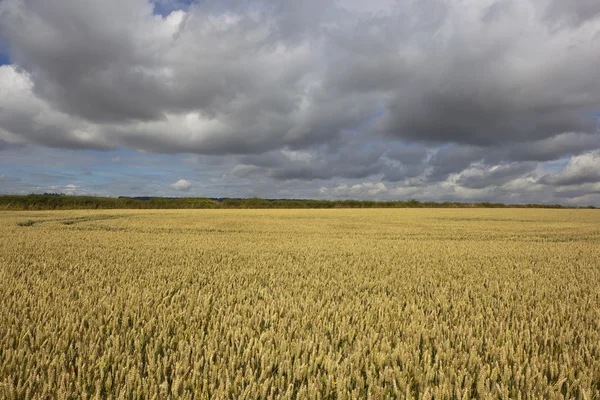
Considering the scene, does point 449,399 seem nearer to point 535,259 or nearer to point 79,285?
point 79,285

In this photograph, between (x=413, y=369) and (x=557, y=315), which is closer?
(x=413, y=369)

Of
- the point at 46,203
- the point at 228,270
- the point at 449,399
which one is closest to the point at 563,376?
the point at 449,399

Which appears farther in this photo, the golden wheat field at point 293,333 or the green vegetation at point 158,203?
the green vegetation at point 158,203

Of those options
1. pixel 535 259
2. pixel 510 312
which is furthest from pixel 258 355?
pixel 535 259

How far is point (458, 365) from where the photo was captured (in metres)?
2.79

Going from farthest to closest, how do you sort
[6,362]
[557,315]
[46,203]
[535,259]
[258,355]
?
[46,203] → [535,259] → [557,315] → [258,355] → [6,362]

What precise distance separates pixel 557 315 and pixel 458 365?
2.28m

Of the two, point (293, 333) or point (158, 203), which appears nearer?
point (293, 333)

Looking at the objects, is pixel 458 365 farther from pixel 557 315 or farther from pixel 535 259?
pixel 535 259

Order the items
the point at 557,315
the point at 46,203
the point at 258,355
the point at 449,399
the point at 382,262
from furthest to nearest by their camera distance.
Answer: the point at 46,203
the point at 382,262
the point at 557,315
the point at 258,355
the point at 449,399

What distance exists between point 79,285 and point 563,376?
5.96 metres

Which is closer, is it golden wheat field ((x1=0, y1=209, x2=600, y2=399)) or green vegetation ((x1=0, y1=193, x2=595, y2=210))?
golden wheat field ((x1=0, y1=209, x2=600, y2=399))

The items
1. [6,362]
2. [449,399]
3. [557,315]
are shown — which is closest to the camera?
[449,399]

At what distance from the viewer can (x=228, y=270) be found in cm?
662
